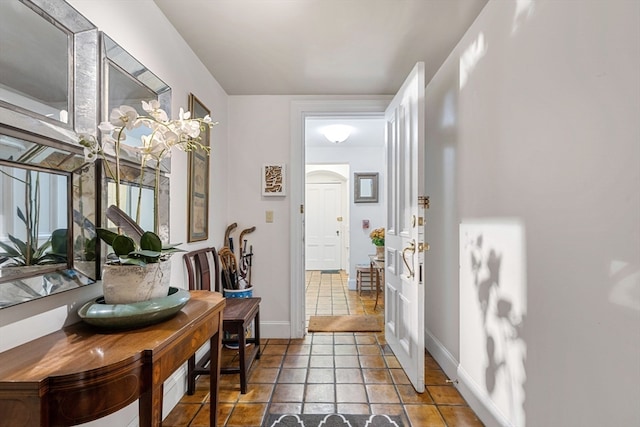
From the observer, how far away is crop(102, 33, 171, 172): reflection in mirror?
1.25 m

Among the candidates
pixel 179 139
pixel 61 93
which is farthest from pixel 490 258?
pixel 61 93

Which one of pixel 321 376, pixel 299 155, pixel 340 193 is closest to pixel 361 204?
pixel 340 193

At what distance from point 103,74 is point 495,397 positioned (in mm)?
2353

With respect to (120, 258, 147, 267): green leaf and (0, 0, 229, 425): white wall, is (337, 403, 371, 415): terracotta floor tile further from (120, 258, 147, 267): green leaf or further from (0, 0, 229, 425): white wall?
(120, 258, 147, 267): green leaf

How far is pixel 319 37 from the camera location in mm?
1907

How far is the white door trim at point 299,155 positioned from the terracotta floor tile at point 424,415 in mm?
1283

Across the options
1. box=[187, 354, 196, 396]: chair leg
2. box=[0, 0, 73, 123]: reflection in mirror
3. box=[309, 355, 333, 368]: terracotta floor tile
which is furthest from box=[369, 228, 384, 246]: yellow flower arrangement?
box=[0, 0, 73, 123]: reflection in mirror

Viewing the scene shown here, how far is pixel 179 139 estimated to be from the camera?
122 centimetres

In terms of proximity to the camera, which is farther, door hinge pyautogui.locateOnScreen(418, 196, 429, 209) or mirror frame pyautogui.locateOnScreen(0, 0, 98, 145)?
door hinge pyautogui.locateOnScreen(418, 196, 429, 209)

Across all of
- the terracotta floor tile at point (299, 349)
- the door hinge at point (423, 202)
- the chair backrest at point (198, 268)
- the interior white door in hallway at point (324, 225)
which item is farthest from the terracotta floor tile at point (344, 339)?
the interior white door in hallway at point (324, 225)

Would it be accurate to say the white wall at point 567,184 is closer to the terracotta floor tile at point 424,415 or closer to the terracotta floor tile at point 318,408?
the terracotta floor tile at point 424,415

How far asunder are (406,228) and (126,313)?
1735 millimetres

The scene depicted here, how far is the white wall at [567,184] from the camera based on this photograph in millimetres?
872

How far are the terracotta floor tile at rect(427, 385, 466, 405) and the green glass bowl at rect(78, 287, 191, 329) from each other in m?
1.71
